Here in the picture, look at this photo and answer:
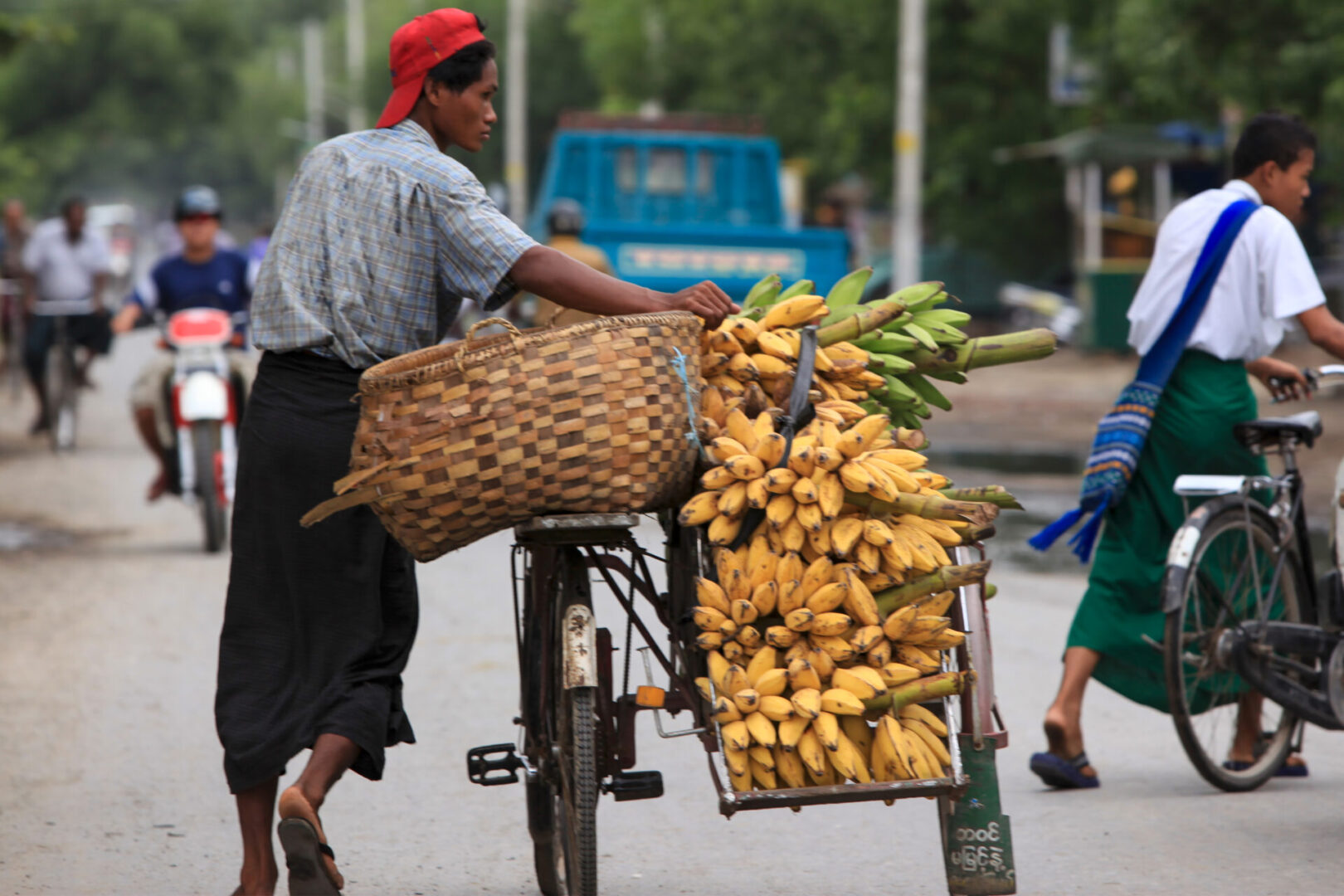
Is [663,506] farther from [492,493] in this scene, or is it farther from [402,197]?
[402,197]

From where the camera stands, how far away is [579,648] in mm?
3762

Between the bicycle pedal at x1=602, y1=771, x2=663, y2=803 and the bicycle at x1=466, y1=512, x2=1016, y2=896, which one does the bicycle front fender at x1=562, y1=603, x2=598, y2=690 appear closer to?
the bicycle at x1=466, y1=512, x2=1016, y2=896

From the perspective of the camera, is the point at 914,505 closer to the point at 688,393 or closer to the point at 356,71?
the point at 688,393

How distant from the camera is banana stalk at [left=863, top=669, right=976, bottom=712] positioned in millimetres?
3656

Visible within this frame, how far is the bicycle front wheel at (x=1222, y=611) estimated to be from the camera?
5172 millimetres

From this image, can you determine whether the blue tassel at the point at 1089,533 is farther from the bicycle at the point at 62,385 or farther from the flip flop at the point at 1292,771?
the bicycle at the point at 62,385

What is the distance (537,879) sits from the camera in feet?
14.5

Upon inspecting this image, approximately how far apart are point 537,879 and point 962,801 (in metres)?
1.17

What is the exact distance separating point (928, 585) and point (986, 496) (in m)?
0.33

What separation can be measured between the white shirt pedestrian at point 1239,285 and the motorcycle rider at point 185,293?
5754 mm

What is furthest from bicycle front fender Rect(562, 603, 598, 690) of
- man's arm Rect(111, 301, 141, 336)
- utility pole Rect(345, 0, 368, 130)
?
utility pole Rect(345, 0, 368, 130)

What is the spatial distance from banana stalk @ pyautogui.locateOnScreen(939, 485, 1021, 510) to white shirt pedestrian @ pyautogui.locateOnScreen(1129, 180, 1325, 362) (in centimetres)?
175

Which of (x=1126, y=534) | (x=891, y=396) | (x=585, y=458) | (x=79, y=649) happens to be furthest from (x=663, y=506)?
(x=79, y=649)

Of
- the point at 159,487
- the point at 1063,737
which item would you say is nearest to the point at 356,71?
the point at 159,487
